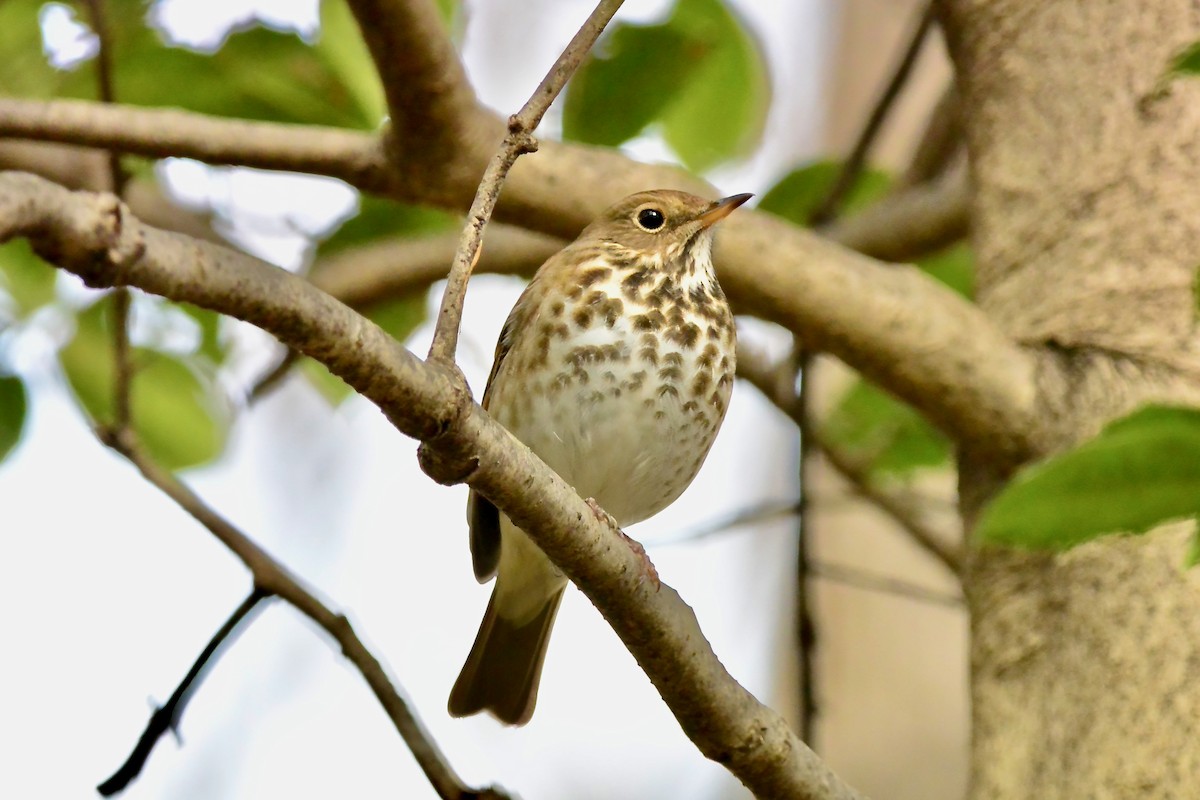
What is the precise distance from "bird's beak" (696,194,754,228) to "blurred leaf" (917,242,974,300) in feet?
3.22

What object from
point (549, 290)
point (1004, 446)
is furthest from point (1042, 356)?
point (549, 290)

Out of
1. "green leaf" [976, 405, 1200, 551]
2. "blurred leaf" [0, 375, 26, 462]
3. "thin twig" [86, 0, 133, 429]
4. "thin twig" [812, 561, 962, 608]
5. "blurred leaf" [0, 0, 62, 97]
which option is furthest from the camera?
"thin twig" [812, 561, 962, 608]

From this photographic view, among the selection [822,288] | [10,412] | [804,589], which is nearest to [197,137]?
[10,412]

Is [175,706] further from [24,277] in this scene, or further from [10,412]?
[24,277]

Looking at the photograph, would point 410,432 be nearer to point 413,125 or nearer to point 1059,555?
point 413,125

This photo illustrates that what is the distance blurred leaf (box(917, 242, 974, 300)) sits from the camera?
4.36 meters

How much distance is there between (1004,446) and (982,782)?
698 mm

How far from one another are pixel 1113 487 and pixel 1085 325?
1793mm

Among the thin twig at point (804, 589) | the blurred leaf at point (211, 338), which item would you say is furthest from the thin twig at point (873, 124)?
the blurred leaf at point (211, 338)

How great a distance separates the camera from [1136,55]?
3418 millimetres

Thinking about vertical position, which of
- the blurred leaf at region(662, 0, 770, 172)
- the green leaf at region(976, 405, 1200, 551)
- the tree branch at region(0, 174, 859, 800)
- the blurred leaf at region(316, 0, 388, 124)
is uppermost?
the blurred leaf at region(662, 0, 770, 172)

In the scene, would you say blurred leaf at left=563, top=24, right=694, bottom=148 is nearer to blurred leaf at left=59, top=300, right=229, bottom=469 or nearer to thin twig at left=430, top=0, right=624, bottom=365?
blurred leaf at left=59, top=300, right=229, bottom=469

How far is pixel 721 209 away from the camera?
3.51 meters

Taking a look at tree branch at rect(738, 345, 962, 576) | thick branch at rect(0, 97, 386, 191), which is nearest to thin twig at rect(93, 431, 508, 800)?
thick branch at rect(0, 97, 386, 191)
